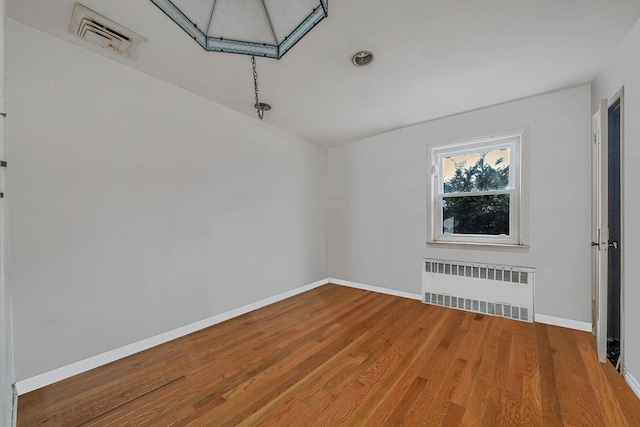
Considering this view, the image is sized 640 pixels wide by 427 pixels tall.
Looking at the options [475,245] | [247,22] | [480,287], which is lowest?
[480,287]

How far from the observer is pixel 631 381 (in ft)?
5.59

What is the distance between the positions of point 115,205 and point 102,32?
1324 millimetres

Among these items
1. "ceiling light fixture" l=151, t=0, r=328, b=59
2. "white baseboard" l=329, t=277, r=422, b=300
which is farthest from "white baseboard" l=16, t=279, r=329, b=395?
"ceiling light fixture" l=151, t=0, r=328, b=59

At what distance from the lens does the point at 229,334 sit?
2637mm

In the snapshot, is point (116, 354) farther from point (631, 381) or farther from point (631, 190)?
point (631, 190)

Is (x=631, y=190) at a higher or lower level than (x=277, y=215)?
higher

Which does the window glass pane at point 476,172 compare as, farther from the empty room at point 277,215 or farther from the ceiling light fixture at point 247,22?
the ceiling light fixture at point 247,22

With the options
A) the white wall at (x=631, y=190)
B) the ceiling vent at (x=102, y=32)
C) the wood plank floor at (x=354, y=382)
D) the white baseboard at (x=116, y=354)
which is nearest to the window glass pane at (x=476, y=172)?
the white wall at (x=631, y=190)

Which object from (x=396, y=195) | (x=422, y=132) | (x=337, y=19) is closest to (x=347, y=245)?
(x=396, y=195)

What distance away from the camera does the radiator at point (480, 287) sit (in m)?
2.84

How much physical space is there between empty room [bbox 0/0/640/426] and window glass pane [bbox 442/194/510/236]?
0.03 metres

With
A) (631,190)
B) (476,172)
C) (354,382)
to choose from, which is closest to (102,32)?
(354,382)

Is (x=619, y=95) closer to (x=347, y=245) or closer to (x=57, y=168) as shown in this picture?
(x=347, y=245)

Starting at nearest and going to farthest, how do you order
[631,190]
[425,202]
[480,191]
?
[631,190] → [480,191] → [425,202]
